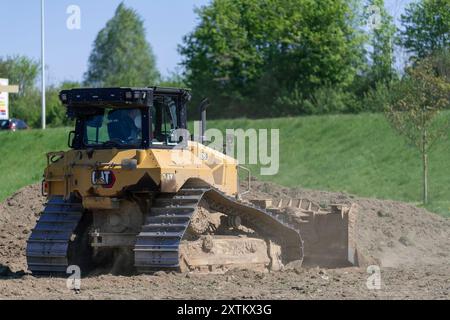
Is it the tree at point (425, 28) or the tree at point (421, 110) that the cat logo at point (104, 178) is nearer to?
the tree at point (421, 110)

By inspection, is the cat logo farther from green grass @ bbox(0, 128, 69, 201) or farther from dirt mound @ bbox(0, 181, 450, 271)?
green grass @ bbox(0, 128, 69, 201)

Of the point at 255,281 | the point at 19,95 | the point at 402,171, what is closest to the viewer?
the point at 255,281

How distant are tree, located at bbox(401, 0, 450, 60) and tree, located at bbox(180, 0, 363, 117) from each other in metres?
3.35

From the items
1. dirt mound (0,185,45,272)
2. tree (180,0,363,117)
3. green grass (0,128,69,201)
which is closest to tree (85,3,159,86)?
tree (180,0,363,117)

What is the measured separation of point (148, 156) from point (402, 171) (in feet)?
61.8

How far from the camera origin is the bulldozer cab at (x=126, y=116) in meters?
13.9

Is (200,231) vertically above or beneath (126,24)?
beneath

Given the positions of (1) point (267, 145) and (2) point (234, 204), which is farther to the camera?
(1) point (267, 145)

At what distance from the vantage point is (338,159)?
110 feet

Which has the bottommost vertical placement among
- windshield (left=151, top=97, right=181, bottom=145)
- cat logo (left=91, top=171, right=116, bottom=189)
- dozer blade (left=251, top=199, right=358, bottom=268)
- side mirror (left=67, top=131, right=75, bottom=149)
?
dozer blade (left=251, top=199, right=358, bottom=268)

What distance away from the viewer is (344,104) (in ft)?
165

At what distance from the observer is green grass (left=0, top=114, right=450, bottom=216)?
1174 inches
